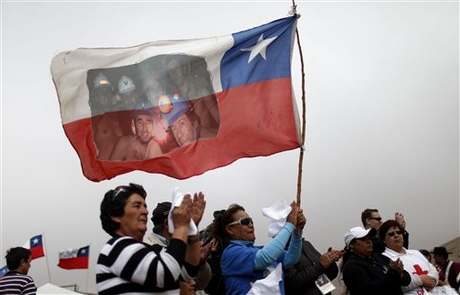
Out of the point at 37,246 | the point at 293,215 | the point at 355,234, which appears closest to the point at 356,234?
the point at 355,234

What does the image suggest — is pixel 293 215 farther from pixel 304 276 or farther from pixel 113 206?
pixel 113 206

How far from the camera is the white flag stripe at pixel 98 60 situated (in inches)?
203

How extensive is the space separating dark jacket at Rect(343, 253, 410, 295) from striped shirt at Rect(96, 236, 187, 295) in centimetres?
292

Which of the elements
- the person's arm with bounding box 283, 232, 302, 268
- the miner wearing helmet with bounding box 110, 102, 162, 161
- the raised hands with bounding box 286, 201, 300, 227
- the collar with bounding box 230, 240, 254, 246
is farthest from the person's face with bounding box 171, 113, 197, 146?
the person's arm with bounding box 283, 232, 302, 268

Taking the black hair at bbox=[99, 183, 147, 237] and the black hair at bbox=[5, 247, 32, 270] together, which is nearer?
the black hair at bbox=[99, 183, 147, 237]

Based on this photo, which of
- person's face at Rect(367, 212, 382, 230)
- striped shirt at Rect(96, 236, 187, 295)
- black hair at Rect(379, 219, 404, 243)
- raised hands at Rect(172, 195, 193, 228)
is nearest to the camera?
striped shirt at Rect(96, 236, 187, 295)

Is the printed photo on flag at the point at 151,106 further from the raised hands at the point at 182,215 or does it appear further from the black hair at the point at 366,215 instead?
the black hair at the point at 366,215

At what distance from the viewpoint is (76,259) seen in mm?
13539

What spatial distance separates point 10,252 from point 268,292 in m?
3.77

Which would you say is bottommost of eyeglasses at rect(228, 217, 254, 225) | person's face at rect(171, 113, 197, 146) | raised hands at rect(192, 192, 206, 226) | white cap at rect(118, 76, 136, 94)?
eyeglasses at rect(228, 217, 254, 225)

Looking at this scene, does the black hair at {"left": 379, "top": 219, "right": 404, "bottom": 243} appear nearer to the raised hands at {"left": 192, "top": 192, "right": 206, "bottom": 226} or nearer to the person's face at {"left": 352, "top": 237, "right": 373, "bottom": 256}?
the person's face at {"left": 352, "top": 237, "right": 373, "bottom": 256}

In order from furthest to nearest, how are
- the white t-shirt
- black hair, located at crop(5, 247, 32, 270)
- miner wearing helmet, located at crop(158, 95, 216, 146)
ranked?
black hair, located at crop(5, 247, 32, 270), the white t-shirt, miner wearing helmet, located at crop(158, 95, 216, 146)

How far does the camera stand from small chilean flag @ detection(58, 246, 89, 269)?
13414 millimetres

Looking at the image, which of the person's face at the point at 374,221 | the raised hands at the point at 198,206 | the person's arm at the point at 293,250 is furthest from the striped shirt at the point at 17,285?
the person's face at the point at 374,221
